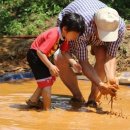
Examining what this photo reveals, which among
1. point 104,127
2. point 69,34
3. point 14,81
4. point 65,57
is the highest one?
point 69,34

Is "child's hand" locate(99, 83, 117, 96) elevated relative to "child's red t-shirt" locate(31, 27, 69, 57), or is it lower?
lower

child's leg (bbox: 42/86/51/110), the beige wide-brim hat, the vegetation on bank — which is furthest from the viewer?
the vegetation on bank

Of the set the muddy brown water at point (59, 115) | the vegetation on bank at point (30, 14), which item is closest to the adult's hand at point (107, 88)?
the muddy brown water at point (59, 115)

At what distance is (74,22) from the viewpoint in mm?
4621

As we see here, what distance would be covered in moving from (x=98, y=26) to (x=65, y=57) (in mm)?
526

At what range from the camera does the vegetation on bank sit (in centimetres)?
972

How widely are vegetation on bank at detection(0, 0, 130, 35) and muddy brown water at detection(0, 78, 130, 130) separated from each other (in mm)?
3781

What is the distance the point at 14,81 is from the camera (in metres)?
6.92

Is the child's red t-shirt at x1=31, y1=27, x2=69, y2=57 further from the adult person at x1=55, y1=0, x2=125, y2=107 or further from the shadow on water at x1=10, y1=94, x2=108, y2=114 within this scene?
the shadow on water at x1=10, y1=94, x2=108, y2=114

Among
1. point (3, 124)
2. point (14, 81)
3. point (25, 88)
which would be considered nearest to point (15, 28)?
point (14, 81)

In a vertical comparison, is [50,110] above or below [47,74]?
below

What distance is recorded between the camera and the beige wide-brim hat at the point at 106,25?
4754 mm

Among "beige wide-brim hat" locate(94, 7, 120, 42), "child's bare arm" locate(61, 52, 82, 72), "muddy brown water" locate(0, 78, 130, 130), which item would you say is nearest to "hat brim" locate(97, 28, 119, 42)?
"beige wide-brim hat" locate(94, 7, 120, 42)

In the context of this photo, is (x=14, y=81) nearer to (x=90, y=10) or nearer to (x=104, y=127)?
(x=90, y=10)
